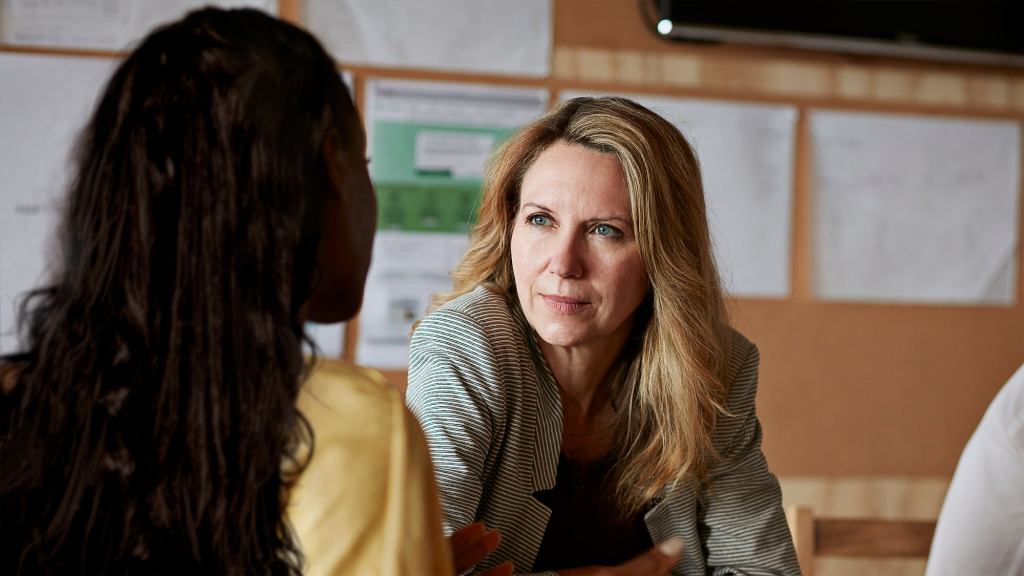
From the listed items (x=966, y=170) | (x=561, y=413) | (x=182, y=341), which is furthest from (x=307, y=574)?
(x=966, y=170)

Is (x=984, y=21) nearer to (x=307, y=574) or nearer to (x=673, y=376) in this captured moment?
(x=673, y=376)

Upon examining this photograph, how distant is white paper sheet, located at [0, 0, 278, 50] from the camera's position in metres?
2.47

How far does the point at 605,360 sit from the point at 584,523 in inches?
10.0

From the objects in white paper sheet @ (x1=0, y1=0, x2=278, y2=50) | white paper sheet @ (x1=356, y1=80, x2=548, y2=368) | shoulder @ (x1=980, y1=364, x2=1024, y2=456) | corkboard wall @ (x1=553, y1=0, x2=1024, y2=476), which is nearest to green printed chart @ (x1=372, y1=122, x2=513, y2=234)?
white paper sheet @ (x1=356, y1=80, x2=548, y2=368)

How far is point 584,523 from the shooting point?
1521 millimetres

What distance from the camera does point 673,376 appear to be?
4.99 ft

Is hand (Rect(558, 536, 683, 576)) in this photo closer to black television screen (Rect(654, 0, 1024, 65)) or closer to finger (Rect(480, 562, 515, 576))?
finger (Rect(480, 562, 515, 576))

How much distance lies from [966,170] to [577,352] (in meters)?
1.88

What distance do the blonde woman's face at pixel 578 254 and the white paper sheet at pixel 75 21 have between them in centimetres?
131

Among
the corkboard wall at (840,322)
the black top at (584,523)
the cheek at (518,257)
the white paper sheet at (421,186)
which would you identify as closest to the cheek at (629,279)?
the cheek at (518,257)

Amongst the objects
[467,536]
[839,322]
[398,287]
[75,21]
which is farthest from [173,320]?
[839,322]

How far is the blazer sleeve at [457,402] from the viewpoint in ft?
4.21

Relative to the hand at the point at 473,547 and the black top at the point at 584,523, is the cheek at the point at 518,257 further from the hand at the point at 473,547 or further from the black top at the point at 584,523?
the hand at the point at 473,547

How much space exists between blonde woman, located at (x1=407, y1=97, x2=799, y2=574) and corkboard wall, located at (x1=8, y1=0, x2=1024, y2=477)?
114cm
